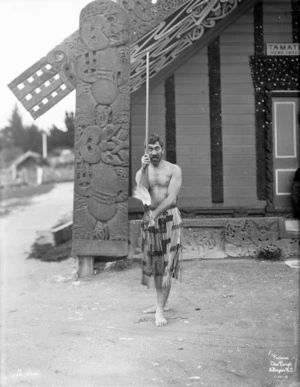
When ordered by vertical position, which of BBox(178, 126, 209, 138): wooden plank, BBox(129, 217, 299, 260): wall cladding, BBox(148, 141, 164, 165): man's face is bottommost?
BBox(129, 217, 299, 260): wall cladding

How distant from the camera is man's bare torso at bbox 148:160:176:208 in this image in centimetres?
461

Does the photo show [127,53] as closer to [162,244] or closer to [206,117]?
[206,117]

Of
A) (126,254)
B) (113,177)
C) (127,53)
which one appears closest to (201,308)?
(126,254)

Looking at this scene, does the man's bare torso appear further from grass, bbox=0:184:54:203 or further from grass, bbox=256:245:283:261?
grass, bbox=0:184:54:203

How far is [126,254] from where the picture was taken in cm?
688

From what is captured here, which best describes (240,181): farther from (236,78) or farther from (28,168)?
(28,168)

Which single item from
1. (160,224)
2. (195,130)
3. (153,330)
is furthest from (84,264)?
(195,130)

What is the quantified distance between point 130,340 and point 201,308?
3.92ft

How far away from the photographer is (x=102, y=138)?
6.86 meters

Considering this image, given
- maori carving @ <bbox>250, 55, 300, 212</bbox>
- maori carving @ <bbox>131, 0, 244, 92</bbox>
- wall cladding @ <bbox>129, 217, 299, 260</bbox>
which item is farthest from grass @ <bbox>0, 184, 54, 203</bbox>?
wall cladding @ <bbox>129, 217, 299, 260</bbox>

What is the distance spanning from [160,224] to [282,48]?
16.9ft

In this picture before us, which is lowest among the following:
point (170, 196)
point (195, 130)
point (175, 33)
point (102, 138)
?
point (170, 196)

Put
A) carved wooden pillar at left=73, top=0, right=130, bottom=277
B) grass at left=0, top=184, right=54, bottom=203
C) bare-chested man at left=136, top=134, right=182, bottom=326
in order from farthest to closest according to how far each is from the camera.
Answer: grass at left=0, top=184, right=54, bottom=203 → carved wooden pillar at left=73, top=0, right=130, bottom=277 → bare-chested man at left=136, top=134, right=182, bottom=326

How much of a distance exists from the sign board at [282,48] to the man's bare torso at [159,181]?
4655 millimetres
